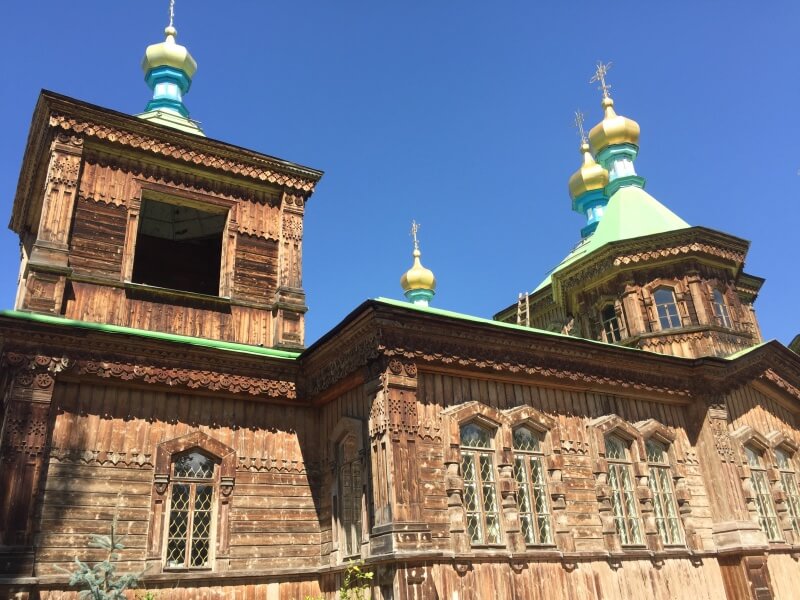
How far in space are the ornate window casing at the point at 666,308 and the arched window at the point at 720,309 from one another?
2.83ft

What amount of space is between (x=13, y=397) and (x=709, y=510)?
12151mm

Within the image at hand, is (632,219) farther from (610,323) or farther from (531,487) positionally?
(531,487)

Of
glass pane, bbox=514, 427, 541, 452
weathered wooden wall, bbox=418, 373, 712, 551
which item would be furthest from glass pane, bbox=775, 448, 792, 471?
glass pane, bbox=514, 427, 541, 452

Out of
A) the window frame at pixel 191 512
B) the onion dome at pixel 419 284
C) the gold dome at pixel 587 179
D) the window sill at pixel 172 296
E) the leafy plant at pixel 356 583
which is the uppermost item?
the gold dome at pixel 587 179

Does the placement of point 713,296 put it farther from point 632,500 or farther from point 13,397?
point 13,397

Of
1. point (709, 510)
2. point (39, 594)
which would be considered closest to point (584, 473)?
point (709, 510)

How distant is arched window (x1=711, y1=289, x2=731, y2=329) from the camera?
53.5 feet

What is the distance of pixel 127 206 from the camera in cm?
1319

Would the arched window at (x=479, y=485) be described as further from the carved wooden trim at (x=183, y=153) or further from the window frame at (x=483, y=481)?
the carved wooden trim at (x=183, y=153)

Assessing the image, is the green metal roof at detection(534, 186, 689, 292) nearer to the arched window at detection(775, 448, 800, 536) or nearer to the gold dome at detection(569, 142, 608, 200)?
the arched window at detection(775, 448, 800, 536)

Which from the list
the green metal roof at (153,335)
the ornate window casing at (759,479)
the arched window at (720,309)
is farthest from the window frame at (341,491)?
the arched window at (720,309)

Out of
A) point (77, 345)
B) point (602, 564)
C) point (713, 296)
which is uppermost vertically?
point (713, 296)

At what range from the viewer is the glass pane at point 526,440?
11516mm

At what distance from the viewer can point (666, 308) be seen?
1648 centimetres
